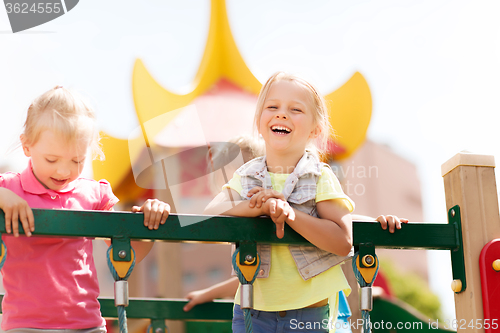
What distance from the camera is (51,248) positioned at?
1797mm

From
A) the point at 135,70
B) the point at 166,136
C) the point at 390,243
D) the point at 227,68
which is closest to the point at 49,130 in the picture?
the point at 166,136

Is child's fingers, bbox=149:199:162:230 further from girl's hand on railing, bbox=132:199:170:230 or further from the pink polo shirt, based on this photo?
the pink polo shirt

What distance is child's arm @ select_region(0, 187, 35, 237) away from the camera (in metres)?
1.33

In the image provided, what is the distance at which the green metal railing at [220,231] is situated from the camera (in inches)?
53.8

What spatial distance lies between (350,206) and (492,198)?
1.51ft

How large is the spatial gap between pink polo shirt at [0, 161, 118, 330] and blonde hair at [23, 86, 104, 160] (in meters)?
0.17

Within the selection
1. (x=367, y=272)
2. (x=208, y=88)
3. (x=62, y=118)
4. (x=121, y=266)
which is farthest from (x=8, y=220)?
(x=208, y=88)

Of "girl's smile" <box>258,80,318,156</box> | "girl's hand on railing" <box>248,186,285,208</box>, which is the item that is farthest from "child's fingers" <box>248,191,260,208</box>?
"girl's smile" <box>258,80,318,156</box>

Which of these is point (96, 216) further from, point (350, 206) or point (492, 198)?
point (492, 198)

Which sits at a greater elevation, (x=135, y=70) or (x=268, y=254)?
(x=135, y=70)

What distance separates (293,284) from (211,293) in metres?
1.00

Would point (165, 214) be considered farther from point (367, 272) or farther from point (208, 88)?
point (208, 88)

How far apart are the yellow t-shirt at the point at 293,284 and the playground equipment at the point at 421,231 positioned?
0.19 metres

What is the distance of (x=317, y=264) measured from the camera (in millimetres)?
1685
